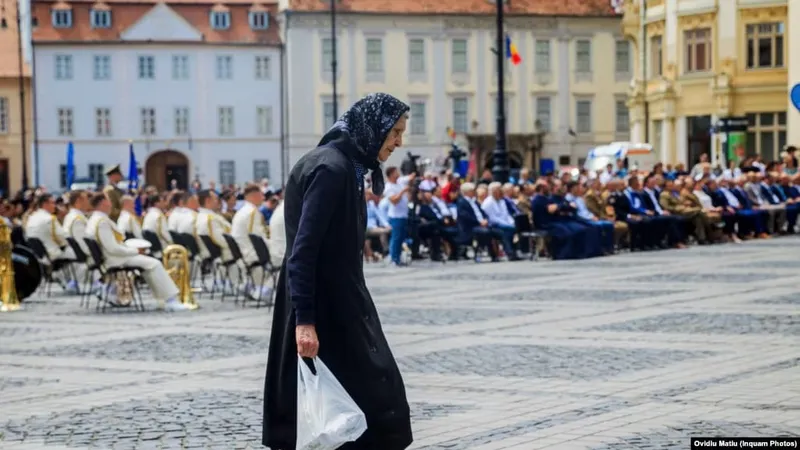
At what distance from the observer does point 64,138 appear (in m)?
80.5

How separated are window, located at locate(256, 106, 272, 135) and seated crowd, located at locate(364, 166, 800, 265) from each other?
48.7m

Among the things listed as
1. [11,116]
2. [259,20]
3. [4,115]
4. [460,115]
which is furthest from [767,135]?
[4,115]

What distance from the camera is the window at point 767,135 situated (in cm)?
5338

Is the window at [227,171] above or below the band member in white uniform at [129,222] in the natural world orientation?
above

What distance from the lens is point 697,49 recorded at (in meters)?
55.2

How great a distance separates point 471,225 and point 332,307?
2143 cm

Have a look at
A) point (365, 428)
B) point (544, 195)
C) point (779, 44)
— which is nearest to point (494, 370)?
point (365, 428)

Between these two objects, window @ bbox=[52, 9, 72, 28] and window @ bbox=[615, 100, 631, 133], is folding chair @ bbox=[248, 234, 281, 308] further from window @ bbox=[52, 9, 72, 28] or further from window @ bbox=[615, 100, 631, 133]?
window @ bbox=[52, 9, 72, 28]

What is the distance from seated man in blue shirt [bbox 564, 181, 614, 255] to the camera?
28.4 meters

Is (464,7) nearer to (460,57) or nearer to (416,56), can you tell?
(460,57)

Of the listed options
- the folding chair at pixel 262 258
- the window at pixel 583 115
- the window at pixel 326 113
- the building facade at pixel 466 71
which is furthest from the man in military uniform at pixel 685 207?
the window at pixel 583 115

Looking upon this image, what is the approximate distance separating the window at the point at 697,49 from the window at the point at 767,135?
2.82 metres

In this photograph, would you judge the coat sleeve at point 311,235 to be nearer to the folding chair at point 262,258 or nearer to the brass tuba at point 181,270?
the folding chair at point 262,258

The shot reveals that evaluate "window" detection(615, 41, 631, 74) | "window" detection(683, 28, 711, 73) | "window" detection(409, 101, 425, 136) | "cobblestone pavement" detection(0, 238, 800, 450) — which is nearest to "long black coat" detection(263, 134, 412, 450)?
"cobblestone pavement" detection(0, 238, 800, 450)
